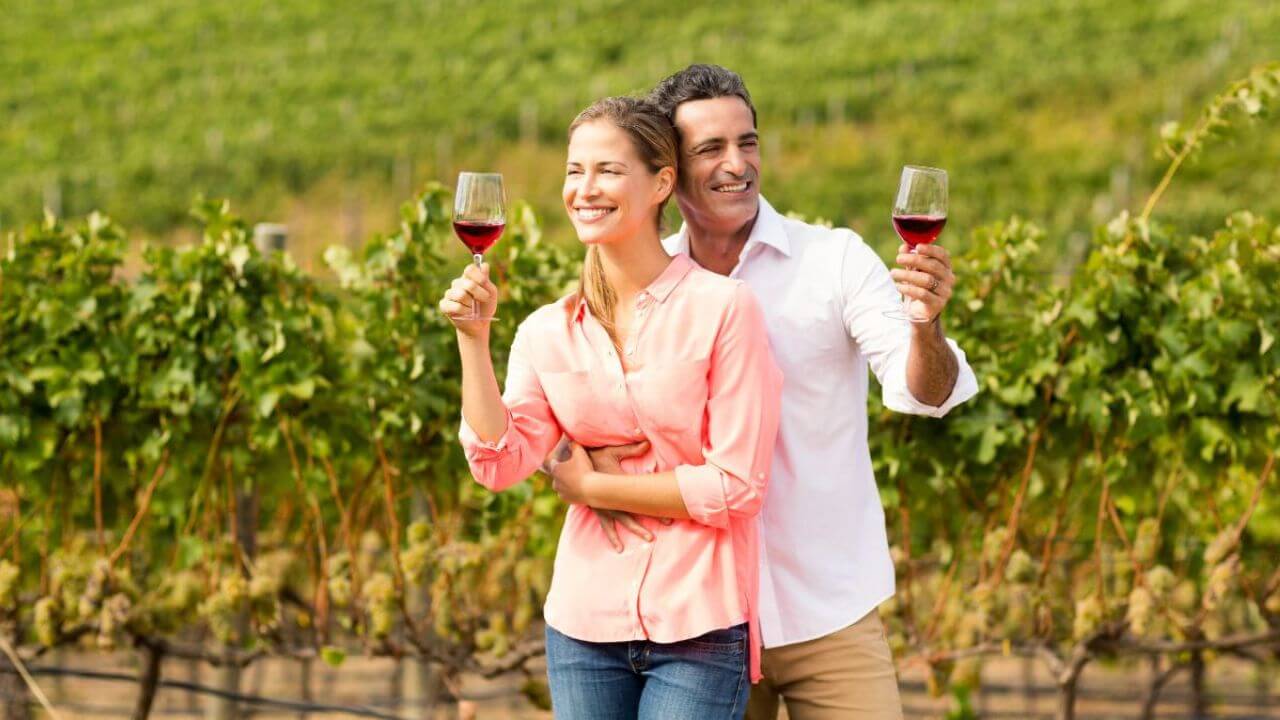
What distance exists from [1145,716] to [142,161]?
85.1 ft

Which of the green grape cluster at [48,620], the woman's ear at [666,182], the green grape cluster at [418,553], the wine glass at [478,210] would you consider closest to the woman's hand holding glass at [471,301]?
the wine glass at [478,210]

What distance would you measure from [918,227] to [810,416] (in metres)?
0.41

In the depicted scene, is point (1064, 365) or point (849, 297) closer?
point (849, 297)

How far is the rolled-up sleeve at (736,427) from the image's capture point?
7.06 feet

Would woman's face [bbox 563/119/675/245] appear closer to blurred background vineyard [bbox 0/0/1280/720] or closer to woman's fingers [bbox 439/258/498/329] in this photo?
woman's fingers [bbox 439/258/498/329]

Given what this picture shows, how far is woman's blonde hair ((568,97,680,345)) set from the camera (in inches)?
87.7

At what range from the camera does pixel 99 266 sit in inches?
157

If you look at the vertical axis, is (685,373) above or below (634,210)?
below

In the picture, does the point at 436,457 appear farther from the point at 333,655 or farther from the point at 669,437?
the point at 669,437

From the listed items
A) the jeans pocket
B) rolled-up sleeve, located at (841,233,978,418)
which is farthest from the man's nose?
the jeans pocket

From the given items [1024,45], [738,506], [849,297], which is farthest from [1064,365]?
[1024,45]

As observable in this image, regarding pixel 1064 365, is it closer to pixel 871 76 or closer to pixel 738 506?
pixel 738 506

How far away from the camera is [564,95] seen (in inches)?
1190

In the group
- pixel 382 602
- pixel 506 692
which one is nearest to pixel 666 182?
pixel 382 602
